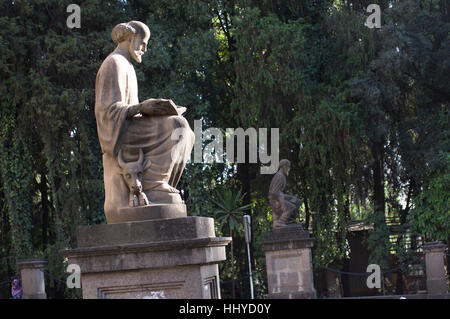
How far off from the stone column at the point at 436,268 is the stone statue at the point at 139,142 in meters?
10.0

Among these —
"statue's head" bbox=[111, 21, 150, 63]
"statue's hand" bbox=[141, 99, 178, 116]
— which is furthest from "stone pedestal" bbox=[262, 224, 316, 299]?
"statue's hand" bbox=[141, 99, 178, 116]

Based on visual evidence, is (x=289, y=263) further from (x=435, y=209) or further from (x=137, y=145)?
(x=137, y=145)

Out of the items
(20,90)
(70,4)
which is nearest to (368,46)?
(70,4)

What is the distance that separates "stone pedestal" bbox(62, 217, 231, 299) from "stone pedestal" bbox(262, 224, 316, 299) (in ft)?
30.0

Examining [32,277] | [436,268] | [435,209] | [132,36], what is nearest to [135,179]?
[132,36]

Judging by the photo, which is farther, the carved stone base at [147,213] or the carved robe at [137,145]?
the carved robe at [137,145]

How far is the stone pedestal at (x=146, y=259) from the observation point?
5285 mm

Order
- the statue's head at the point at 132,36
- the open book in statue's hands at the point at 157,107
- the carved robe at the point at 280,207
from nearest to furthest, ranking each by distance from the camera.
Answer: the open book in statue's hands at the point at 157,107
the statue's head at the point at 132,36
the carved robe at the point at 280,207

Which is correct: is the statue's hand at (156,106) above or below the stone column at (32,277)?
above

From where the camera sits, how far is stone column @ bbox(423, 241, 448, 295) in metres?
14.4

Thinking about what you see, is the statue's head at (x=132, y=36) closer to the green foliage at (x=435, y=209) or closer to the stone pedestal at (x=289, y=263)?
the stone pedestal at (x=289, y=263)

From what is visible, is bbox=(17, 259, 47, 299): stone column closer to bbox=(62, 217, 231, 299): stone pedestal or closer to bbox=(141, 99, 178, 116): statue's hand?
bbox=(62, 217, 231, 299): stone pedestal

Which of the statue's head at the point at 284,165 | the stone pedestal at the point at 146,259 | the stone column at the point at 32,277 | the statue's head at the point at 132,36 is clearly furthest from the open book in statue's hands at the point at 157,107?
the statue's head at the point at 284,165

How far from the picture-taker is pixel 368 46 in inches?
768
